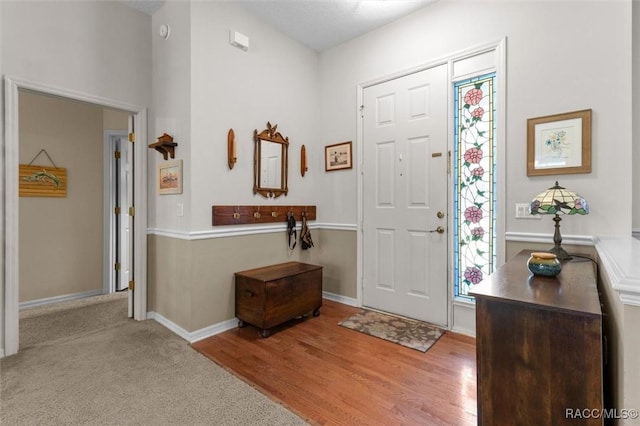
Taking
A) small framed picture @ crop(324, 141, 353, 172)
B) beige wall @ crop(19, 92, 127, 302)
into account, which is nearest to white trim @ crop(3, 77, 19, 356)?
beige wall @ crop(19, 92, 127, 302)

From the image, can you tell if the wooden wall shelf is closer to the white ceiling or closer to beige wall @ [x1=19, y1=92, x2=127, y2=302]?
the white ceiling

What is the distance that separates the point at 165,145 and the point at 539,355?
2884 millimetres

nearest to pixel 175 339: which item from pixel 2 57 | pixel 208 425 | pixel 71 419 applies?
pixel 71 419

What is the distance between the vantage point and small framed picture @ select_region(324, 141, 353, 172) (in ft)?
11.1

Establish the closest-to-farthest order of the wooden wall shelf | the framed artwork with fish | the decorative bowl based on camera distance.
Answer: the decorative bowl
the wooden wall shelf
the framed artwork with fish

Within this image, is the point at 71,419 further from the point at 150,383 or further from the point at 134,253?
the point at 134,253

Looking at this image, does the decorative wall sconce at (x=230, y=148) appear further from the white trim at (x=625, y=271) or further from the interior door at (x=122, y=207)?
the white trim at (x=625, y=271)

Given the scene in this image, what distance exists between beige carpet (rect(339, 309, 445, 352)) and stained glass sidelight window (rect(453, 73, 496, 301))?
0.43m

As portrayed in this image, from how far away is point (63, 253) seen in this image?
3.59 m

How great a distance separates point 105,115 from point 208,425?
399cm

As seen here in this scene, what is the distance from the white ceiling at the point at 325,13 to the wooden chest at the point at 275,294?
2.52 m

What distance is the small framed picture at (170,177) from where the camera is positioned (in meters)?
2.60

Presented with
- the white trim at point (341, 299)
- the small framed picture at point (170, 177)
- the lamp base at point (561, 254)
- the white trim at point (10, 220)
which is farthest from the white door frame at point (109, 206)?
the lamp base at point (561, 254)

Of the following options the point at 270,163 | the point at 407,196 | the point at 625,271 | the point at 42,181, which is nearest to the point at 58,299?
the point at 42,181
